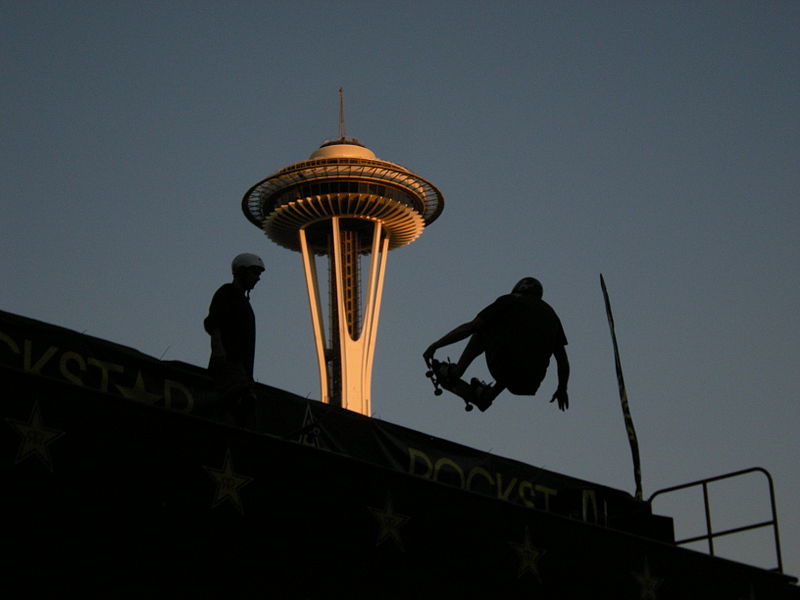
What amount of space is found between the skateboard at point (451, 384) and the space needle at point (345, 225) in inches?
4642

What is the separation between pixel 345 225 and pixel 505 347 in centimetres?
12850

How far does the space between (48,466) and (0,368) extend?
910mm

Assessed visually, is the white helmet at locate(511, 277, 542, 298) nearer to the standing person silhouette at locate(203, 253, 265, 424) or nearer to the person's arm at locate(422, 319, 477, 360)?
the person's arm at locate(422, 319, 477, 360)

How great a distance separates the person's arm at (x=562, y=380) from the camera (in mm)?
18219

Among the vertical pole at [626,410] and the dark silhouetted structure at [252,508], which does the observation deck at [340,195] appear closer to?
the vertical pole at [626,410]

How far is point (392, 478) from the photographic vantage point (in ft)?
A: 44.9

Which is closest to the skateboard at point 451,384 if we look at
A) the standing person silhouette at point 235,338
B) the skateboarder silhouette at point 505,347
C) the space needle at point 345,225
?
the skateboarder silhouette at point 505,347

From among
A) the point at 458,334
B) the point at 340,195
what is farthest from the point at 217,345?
the point at 340,195

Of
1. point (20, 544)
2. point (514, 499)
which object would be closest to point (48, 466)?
point (20, 544)

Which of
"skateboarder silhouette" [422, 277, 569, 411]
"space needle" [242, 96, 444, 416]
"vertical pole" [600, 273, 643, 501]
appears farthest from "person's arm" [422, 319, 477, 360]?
"space needle" [242, 96, 444, 416]

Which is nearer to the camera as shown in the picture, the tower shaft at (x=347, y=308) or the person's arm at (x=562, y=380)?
the person's arm at (x=562, y=380)

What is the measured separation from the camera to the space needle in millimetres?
138625

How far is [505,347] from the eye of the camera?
57.3 ft

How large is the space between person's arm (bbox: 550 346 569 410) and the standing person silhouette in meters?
5.55
